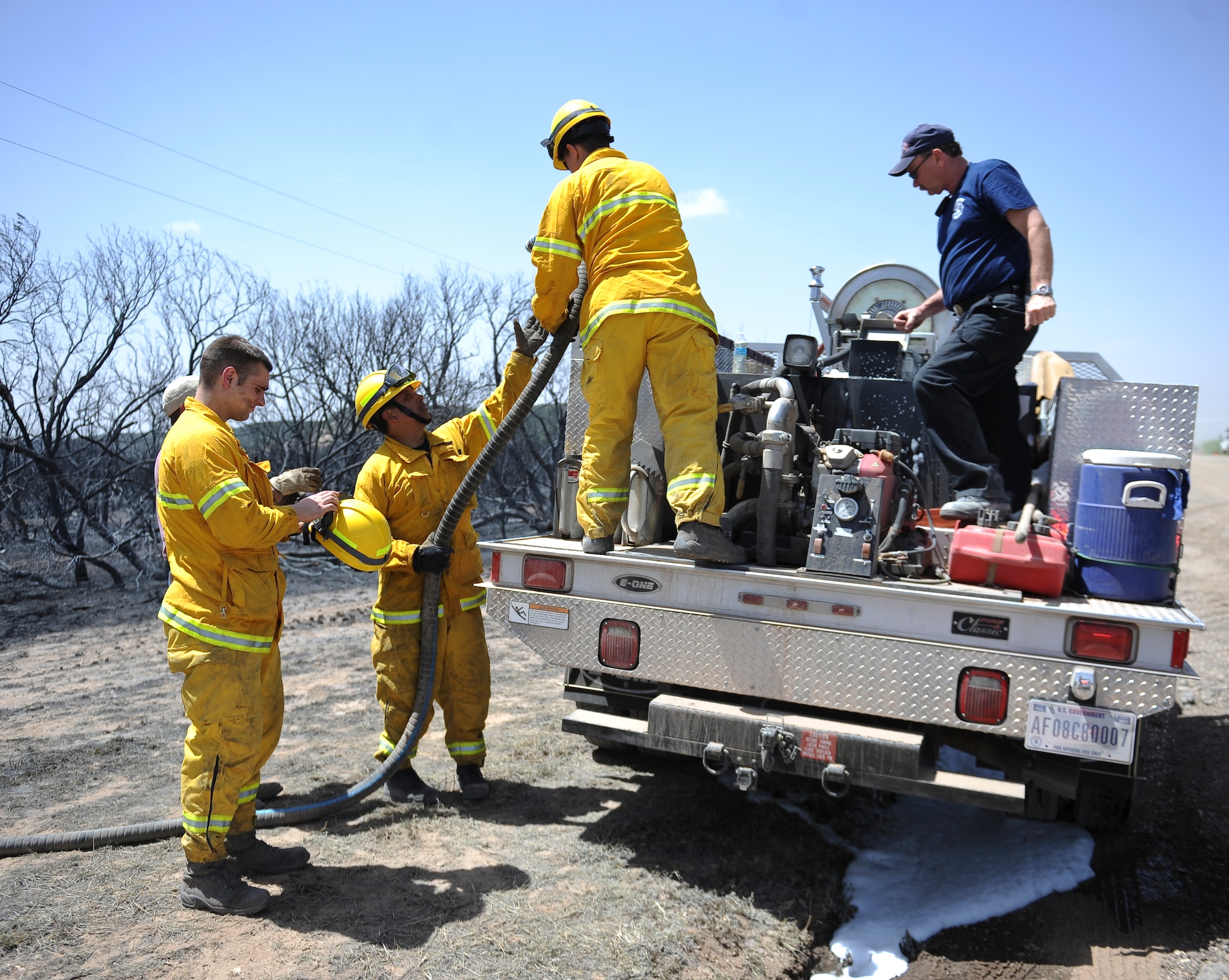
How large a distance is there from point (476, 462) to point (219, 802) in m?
1.84

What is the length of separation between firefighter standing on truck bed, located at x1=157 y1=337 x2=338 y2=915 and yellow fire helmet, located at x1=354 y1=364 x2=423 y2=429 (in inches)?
40.2

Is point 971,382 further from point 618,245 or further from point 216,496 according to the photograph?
point 216,496

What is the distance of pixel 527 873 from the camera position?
12.3 ft

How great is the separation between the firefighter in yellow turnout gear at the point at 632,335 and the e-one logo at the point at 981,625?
89 cm

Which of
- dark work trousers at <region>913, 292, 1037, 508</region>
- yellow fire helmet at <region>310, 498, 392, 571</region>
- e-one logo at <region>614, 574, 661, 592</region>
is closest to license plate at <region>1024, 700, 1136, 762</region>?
dark work trousers at <region>913, 292, 1037, 508</region>

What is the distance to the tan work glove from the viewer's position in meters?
3.87

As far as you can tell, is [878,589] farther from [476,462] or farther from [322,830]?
[322,830]

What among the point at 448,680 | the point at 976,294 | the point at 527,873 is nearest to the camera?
the point at 527,873

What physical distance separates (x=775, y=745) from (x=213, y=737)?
2.12 meters

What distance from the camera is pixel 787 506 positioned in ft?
14.0

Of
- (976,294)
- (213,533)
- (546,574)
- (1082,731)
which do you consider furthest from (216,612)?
(976,294)

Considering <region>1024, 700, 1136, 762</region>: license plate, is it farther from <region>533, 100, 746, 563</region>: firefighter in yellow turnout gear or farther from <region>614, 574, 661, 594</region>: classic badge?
<region>614, 574, 661, 594</region>: classic badge

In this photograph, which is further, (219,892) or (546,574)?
(546,574)

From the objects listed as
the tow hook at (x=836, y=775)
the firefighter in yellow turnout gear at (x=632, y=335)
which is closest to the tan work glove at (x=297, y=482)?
the firefighter in yellow turnout gear at (x=632, y=335)
